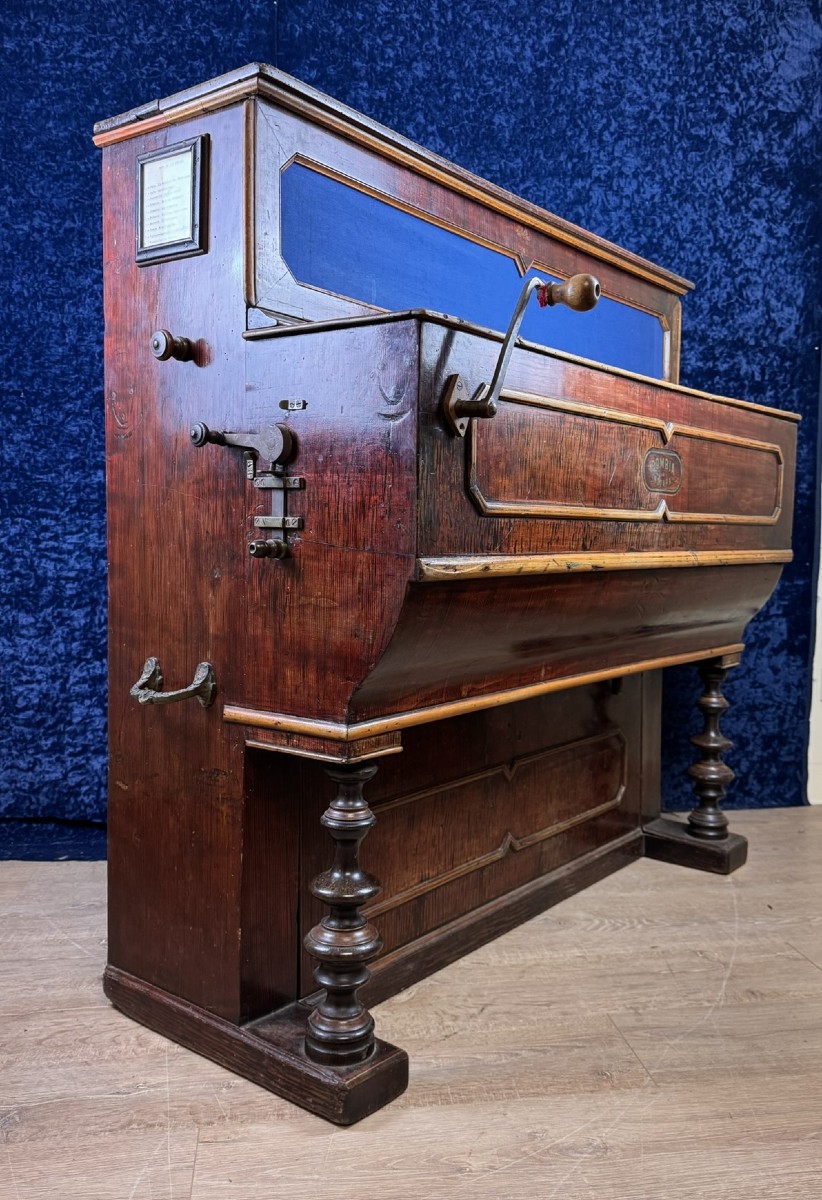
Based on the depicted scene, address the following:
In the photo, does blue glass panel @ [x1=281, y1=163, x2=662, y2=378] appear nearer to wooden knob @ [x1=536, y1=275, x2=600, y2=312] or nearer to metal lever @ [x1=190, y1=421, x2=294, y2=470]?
metal lever @ [x1=190, y1=421, x2=294, y2=470]

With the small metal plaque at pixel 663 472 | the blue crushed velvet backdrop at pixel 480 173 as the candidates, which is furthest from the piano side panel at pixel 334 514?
the blue crushed velvet backdrop at pixel 480 173

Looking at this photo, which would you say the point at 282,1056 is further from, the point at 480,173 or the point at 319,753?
the point at 480,173

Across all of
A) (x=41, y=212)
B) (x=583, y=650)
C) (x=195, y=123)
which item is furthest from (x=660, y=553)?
(x=41, y=212)

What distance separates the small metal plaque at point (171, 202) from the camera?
1705 mm

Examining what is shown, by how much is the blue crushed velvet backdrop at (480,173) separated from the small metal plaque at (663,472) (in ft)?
4.61

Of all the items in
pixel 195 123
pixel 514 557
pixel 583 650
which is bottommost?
pixel 583 650

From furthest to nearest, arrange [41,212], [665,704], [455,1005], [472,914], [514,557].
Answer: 1. [665,704]
2. [41,212]
3. [472,914]
4. [455,1005]
5. [514,557]

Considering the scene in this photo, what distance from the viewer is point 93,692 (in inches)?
117

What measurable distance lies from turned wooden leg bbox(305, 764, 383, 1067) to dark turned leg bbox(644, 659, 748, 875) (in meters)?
1.53

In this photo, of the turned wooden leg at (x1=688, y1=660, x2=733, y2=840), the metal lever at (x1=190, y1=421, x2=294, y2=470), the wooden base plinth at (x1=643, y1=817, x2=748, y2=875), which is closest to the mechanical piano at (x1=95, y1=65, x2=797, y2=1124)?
the metal lever at (x1=190, y1=421, x2=294, y2=470)

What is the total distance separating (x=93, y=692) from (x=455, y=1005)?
1.53 metres

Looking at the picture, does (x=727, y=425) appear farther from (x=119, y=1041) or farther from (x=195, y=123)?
(x=119, y=1041)

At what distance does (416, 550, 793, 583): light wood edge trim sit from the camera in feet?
4.86

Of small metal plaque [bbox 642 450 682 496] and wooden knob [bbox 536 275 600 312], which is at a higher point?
wooden knob [bbox 536 275 600 312]
